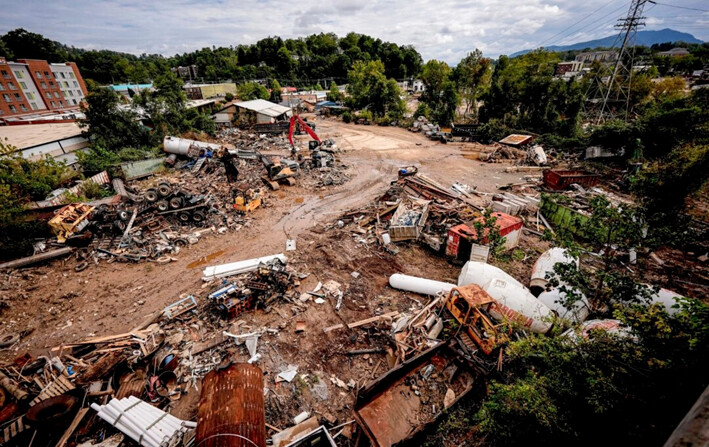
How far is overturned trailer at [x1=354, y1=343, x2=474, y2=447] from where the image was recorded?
5.67m

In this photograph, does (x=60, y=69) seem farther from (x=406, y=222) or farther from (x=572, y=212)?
(x=572, y=212)

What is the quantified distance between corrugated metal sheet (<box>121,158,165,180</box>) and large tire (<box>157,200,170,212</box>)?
8615mm

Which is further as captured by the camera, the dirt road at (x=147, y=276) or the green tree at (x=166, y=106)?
the green tree at (x=166, y=106)

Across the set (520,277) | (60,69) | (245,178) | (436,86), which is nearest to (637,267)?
(520,277)

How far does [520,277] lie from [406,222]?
4.72 m

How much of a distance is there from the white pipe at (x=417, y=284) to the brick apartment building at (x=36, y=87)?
49.1 m

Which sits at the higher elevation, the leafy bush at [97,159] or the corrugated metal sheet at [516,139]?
the leafy bush at [97,159]

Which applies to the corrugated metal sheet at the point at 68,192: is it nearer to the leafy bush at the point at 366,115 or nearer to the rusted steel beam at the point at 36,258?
the rusted steel beam at the point at 36,258

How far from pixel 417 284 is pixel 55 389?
30.9 ft

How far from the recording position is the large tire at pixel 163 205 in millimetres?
13117

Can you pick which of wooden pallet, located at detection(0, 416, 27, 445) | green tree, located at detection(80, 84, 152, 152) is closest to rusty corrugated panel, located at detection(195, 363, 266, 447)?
wooden pallet, located at detection(0, 416, 27, 445)

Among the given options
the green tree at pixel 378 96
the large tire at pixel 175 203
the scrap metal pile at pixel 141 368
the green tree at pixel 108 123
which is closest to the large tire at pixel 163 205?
the large tire at pixel 175 203

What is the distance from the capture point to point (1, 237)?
10531 millimetres

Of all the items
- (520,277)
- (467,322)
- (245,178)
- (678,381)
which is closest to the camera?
(678,381)
